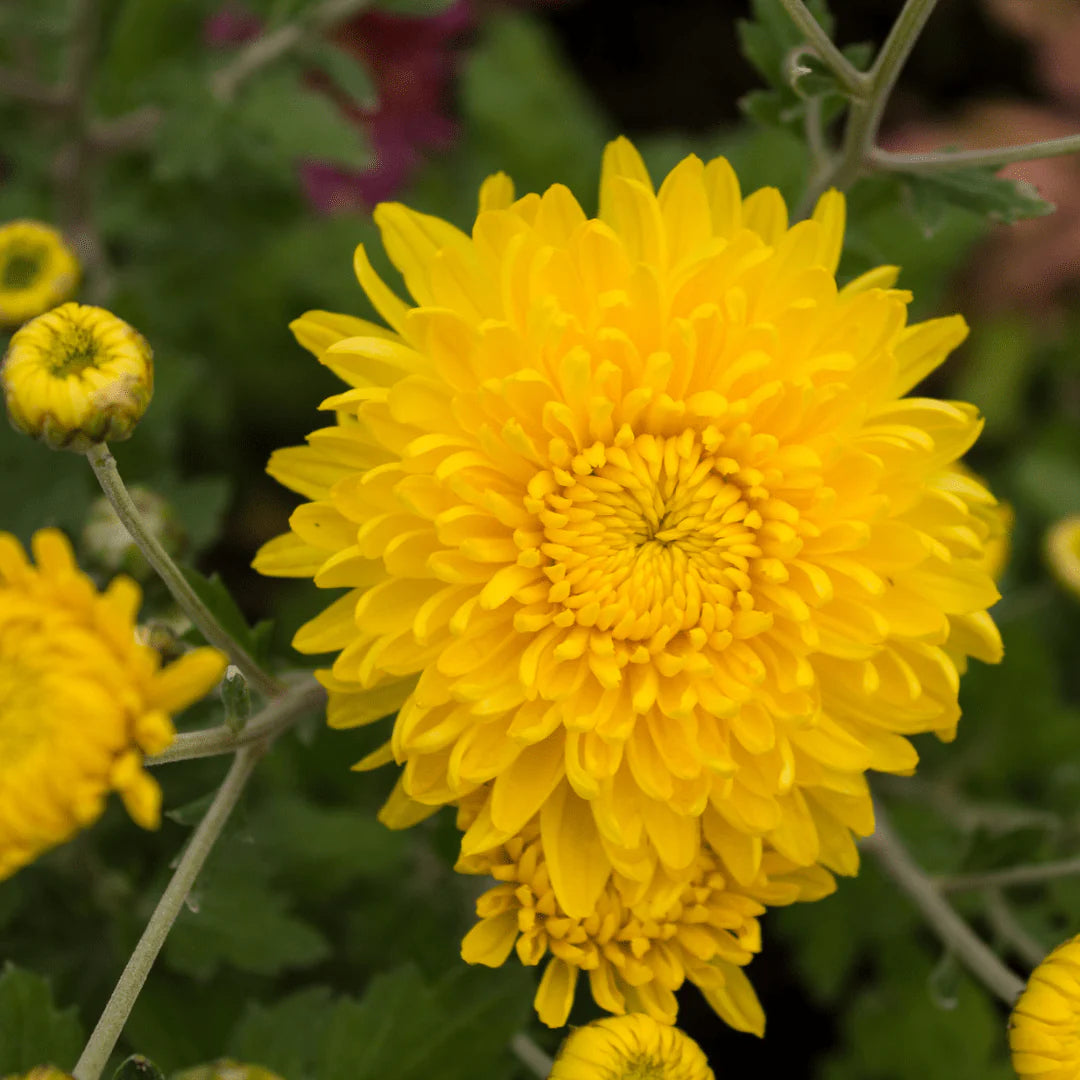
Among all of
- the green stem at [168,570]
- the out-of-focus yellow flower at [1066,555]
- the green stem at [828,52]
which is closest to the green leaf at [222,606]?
the green stem at [168,570]

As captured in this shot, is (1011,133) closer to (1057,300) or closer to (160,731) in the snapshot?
(1057,300)

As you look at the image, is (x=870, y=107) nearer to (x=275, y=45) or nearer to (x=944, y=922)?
(x=944, y=922)

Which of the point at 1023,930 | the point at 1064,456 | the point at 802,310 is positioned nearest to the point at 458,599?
the point at 802,310

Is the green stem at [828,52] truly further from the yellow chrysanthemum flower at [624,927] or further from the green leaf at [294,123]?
the green leaf at [294,123]

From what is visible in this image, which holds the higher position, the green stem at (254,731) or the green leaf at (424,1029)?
the green stem at (254,731)

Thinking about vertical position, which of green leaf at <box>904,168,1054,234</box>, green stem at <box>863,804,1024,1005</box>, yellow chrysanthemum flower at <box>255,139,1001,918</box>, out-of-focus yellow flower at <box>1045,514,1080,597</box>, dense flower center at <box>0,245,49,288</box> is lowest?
green stem at <box>863,804,1024,1005</box>

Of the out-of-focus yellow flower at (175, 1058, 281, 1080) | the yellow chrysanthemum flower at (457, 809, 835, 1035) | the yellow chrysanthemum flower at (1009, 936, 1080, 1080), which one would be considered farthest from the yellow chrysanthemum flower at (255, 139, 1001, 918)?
the out-of-focus yellow flower at (175, 1058, 281, 1080)

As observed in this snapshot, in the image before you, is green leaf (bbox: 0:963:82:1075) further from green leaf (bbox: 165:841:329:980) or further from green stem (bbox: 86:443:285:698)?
green stem (bbox: 86:443:285:698)
